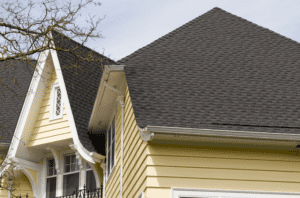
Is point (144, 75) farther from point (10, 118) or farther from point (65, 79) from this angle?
point (10, 118)

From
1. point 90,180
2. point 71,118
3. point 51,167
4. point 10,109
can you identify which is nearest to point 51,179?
point 51,167

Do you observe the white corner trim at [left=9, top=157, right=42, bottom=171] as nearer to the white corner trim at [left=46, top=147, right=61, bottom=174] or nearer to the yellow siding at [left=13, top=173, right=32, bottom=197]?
the yellow siding at [left=13, top=173, right=32, bottom=197]

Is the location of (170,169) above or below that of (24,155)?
below

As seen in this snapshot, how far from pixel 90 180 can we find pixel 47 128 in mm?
2447

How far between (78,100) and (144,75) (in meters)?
5.92

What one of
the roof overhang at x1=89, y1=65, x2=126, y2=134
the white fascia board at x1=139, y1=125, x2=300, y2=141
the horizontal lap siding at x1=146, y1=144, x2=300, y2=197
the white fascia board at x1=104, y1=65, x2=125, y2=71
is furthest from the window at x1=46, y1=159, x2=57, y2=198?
the white fascia board at x1=139, y1=125, x2=300, y2=141

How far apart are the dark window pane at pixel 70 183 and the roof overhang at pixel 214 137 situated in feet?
26.0

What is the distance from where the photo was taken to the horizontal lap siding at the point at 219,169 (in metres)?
8.11

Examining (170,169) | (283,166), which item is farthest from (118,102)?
(283,166)

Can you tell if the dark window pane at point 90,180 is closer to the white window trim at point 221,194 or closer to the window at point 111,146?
the window at point 111,146

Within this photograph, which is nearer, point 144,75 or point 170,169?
point 170,169

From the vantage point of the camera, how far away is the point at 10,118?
57.0 ft

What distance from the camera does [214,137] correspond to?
320 inches

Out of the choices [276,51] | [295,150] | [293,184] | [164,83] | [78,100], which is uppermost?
[78,100]
